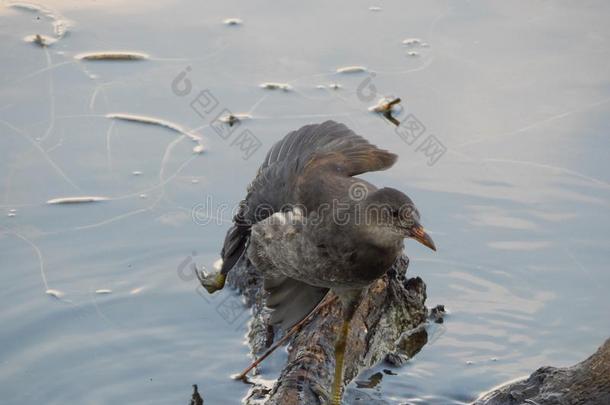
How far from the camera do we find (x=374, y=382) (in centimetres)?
705

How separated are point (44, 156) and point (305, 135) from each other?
258 centimetres

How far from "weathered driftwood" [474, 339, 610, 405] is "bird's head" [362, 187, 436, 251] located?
39.3 inches

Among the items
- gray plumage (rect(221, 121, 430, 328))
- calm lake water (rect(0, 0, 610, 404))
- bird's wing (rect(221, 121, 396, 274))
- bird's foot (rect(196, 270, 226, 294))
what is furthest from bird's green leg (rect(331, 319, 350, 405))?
bird's foot (rect(196, 270, 226, 294))

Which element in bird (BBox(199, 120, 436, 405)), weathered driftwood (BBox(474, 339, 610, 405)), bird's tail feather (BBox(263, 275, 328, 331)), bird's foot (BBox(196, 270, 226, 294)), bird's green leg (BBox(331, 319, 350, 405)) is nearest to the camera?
weathered driftwood (BBox(474, 339, 610, 405))

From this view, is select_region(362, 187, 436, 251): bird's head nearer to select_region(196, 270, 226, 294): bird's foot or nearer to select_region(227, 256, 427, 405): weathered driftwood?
select_region(227, 256, 427, 405): weathered driftwood

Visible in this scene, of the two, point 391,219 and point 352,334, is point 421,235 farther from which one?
point 352,334

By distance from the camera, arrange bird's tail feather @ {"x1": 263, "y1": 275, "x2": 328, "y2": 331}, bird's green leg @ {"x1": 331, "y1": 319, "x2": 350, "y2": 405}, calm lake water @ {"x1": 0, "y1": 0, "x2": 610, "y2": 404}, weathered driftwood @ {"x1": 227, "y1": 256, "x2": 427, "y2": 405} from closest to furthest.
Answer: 1. weathered driftwood @ {"x1": 227, "y1": 256, "x2": 427, "y2": 405}
2. bird's green leg @ {"x1": 331, "y1": 319, "x2": 350, "y2": 405}
3. bird's tail feather @ {"x1": 263, "y1": 275, "x2": 328, "y2": 331}
4. calm lake water @ {"x1": 0, "y1": 0, "x2": 610, "y2": 404}

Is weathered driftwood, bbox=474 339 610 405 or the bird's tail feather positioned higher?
weathered driftwood, bbox=474 339 610 405

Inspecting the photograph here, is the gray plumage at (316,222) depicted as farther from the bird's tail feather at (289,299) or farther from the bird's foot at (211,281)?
the bird's foot at (211,281)

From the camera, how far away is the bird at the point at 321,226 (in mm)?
5977

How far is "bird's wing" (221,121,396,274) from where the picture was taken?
6555 mm

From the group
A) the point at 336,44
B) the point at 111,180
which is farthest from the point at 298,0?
the point at 111,180

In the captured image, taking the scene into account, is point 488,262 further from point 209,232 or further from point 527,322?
point 209,232

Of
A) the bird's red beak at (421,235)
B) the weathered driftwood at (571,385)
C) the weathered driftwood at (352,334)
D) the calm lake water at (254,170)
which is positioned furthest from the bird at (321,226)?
the weathered driftwood at (571,385)
